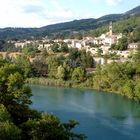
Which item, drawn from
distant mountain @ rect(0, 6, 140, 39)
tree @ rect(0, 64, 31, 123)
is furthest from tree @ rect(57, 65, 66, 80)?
distant mountain @ rect(0, 6, 140, 39)

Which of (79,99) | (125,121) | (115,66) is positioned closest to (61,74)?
(115,66)

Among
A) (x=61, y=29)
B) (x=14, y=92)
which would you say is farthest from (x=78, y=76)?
(x=61, y=29)

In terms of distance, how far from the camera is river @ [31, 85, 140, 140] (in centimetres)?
1662

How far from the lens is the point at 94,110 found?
21.3 meters

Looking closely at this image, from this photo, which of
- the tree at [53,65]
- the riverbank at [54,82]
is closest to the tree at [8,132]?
the riverbank at [54,82]

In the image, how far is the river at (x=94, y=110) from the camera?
1662cm

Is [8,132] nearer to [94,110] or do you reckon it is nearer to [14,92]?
[14,92]

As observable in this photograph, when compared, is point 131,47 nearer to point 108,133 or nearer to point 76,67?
point 76,67

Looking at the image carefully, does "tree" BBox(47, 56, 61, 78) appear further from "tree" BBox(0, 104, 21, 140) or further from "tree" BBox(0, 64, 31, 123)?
"tree" BBox(0, 104, 21, 140)

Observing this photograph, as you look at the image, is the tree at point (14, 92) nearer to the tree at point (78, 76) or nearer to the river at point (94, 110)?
the river at point (94, 110)

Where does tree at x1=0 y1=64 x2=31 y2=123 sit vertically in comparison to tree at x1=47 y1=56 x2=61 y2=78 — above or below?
above

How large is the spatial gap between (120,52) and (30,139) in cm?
3210

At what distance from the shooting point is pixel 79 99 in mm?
24969

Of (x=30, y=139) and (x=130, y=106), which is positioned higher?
(x=30, y=139)
